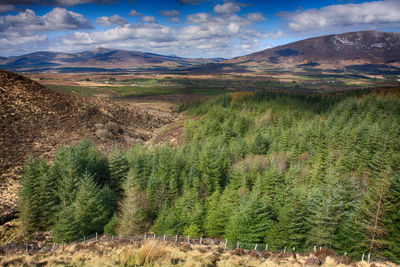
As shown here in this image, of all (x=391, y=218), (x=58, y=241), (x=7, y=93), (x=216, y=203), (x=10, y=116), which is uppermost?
(x=7, y=93)

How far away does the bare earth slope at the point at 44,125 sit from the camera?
186 feet

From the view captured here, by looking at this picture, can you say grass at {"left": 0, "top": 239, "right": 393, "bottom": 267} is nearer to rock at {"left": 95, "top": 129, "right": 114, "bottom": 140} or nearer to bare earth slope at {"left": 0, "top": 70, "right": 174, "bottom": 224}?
bare earth slope at {"left": 0, "top": 70, "right": 174, "bottom": 224}

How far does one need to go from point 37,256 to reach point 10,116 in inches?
2812

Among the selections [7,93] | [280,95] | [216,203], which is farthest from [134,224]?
[280,95]

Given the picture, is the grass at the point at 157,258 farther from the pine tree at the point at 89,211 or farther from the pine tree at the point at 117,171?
the pine tree at the point at 117,171

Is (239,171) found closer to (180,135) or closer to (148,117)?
(180,135)

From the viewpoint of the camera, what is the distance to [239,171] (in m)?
38.2

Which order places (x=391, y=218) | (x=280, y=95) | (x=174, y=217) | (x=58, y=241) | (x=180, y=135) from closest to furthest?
1. (x=391, y=218)
2. (x=58, y=241)
3. (x=174, y=217)
4. (x=180, y=135)
5. (x=280, y=95)

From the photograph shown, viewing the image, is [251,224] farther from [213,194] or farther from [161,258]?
[161,258]

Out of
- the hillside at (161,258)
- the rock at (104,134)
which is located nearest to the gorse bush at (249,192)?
the hillside at (161,258)

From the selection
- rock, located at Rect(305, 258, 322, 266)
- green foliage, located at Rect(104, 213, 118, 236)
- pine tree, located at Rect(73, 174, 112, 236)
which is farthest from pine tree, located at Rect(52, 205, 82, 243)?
rock, located at Rect(305, 258, 322, 266)

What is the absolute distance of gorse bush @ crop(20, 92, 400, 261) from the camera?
23500 millimetres

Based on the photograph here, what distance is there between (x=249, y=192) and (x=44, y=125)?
223ft

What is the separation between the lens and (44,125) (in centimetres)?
7306
